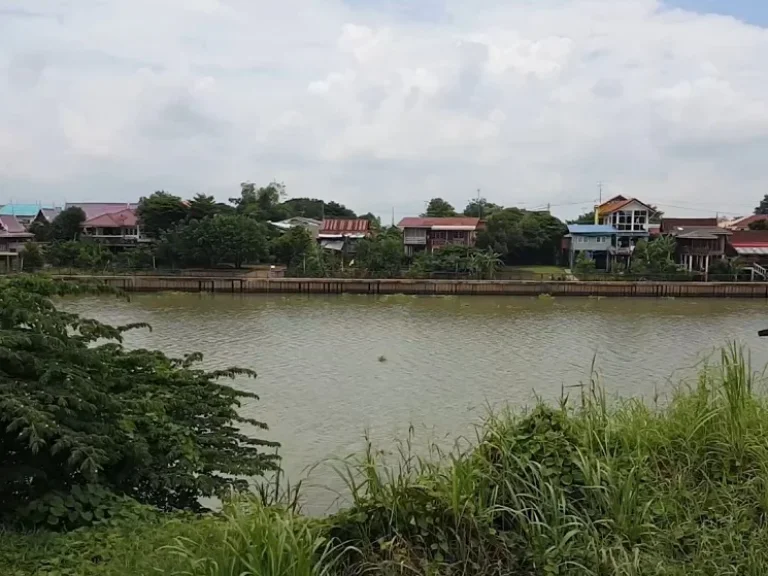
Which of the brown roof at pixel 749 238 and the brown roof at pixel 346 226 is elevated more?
the brown roof at pixel 346 226

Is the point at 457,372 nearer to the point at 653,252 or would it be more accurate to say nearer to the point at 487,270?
the point at 487,270

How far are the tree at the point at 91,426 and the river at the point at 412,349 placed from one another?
1.38 metres

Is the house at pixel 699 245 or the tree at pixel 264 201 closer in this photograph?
the house at pixel 699 245

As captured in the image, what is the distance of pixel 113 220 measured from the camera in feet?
128

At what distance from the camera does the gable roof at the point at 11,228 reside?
122 ft

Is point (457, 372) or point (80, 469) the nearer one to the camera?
point (80, 469)

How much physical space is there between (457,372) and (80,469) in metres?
9.77

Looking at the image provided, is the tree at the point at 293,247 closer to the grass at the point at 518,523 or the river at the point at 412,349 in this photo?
the river at the point at 412,349

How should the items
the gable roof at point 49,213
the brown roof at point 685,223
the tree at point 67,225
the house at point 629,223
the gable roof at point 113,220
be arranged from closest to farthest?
1. the house at point 629,223
2. the brown roof at point 685,223
3. the gable roof at point 113,220
4. the tree at point 67,225
5. the gable roof at point 49,213

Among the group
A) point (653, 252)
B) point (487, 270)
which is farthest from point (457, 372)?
point (653, 252)

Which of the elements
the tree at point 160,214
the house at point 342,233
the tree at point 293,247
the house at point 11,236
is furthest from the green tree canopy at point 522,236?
the house at point 11,236

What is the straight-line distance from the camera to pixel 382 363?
13.5m

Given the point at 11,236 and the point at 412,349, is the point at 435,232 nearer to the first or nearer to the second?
the point at 412,349

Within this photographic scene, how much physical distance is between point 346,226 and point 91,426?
3836 cm
